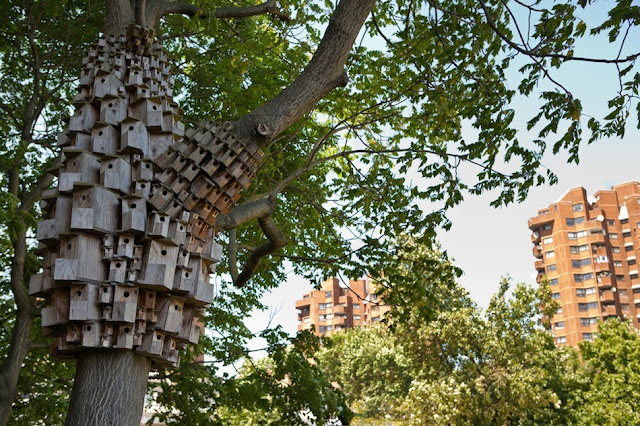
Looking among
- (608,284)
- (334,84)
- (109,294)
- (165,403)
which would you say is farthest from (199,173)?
(608,284)

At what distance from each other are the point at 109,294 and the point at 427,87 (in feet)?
15.7

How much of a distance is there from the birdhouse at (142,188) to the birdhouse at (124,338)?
2.61 ft

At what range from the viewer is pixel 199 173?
14.0 feet

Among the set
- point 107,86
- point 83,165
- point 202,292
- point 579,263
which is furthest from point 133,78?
point 579,263

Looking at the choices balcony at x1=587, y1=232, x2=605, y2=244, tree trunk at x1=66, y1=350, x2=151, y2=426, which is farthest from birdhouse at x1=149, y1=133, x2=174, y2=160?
balcony at x1=587, y1=232, x2=605, y2=244

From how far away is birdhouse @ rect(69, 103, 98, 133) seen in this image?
4430mm

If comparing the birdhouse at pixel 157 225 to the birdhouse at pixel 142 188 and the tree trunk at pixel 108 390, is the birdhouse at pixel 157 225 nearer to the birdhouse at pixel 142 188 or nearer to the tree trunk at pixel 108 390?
the birdhouse at pixel 142 188

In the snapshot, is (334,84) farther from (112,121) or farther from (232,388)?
(232,388)

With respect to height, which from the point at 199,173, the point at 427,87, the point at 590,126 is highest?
the point at 427,87

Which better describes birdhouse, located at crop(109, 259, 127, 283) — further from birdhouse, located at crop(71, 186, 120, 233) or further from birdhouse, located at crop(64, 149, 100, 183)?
birdhouse, located at crop(64, 149, 100, 183)

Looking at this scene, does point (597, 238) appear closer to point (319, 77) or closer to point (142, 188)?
point (319, 77)

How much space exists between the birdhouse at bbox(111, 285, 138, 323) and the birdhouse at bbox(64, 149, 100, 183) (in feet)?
2.48

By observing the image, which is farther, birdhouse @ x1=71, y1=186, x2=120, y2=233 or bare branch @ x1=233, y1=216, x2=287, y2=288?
bare branch @ x1=233, y1=216, x2=287, y2=288

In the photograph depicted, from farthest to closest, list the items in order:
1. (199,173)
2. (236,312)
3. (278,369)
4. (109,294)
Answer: (236,312) → (278,369) → (199,173) → (109,294)
